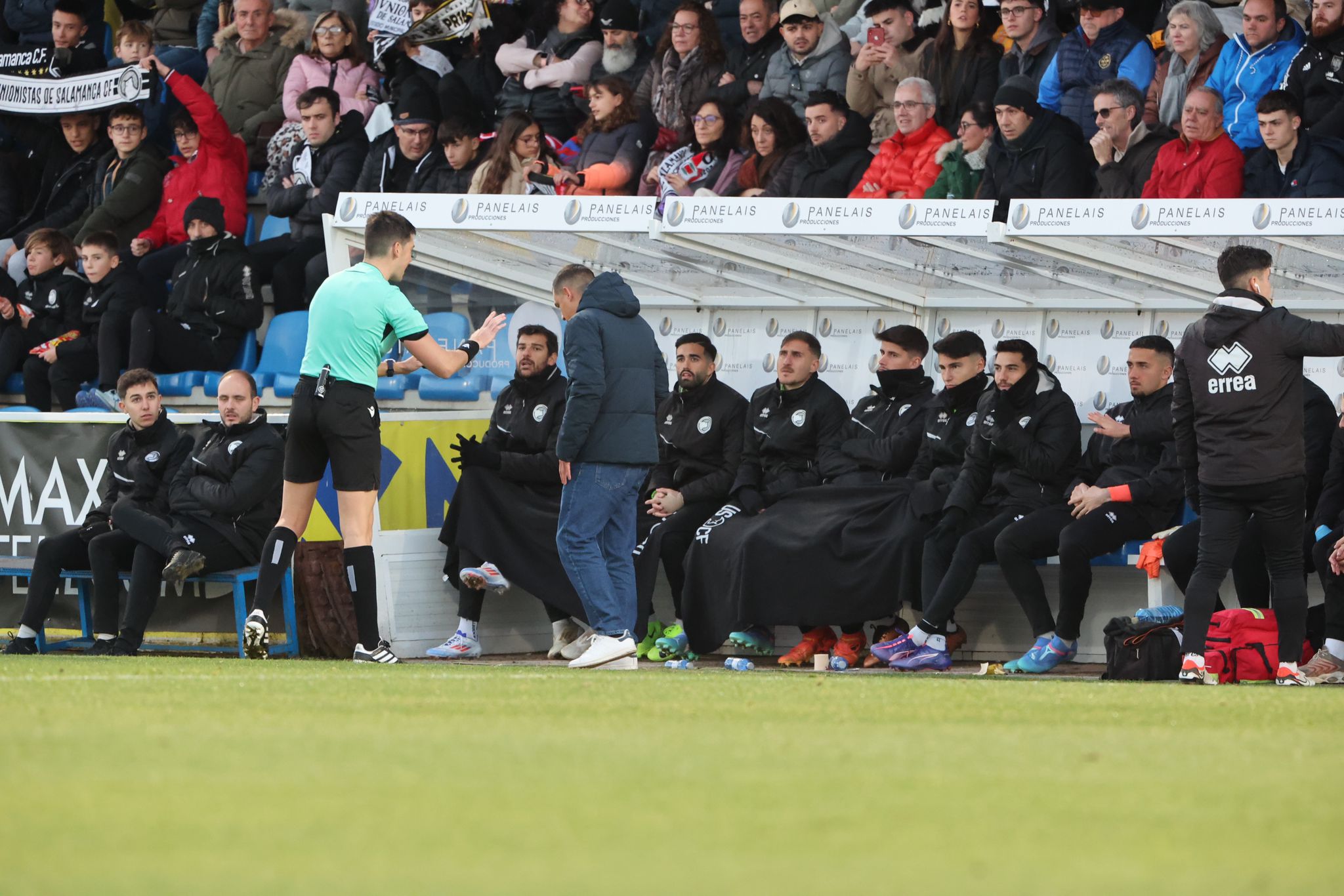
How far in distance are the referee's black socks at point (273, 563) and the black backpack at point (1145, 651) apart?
3.69m

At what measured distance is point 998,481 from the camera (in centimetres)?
948

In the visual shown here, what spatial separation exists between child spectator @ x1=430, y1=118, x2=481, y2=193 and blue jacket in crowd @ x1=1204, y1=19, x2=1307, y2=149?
4.98m

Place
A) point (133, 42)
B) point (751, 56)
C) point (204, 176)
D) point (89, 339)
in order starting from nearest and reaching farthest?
point (751, 56), point (89, 339), point (204, 176), point (133, 42)

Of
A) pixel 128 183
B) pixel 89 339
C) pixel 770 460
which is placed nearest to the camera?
pixel 770 460

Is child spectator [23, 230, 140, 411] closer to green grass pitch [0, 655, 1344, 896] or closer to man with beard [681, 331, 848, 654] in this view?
man with beard [681, 331, 848, 654]

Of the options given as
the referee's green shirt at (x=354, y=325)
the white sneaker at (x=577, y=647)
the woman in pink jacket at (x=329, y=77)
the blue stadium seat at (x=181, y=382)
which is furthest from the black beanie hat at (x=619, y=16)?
the referee's green shirt at (x=354, y=325)

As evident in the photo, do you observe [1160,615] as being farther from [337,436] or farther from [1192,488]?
[337,436]

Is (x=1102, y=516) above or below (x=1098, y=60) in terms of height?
below

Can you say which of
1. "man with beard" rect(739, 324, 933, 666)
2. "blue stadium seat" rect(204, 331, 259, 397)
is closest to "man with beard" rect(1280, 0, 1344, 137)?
"man with beard" rect(739, 324, 933, 666)

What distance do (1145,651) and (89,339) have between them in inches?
327

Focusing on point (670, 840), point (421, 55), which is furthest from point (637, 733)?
point (421, 55)

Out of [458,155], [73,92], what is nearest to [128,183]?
[73,92]

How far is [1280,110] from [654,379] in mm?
3707

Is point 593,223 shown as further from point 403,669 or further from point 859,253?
point 403,669
